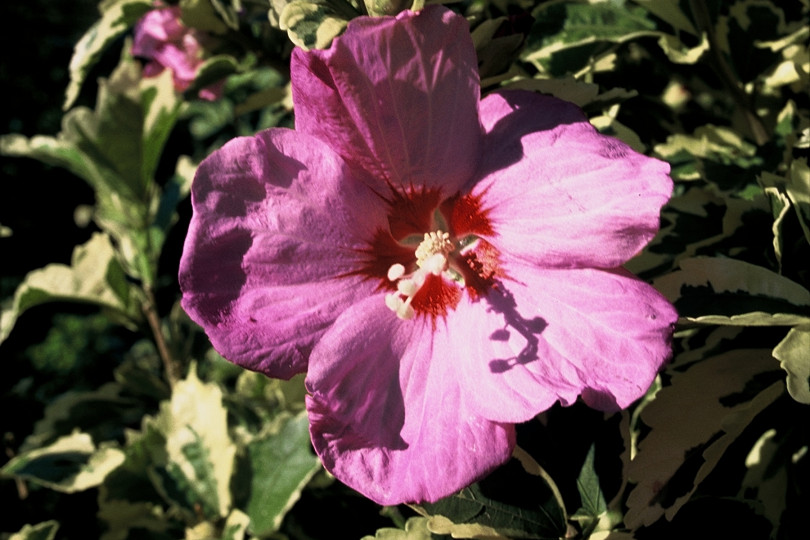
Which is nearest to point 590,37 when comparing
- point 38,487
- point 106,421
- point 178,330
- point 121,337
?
point 178,330

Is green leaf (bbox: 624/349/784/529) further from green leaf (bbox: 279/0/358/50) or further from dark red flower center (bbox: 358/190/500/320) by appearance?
green leaf (bbox: 279/0/358/50)

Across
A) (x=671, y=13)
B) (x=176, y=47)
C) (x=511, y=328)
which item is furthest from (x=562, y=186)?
(x=176, y=47)

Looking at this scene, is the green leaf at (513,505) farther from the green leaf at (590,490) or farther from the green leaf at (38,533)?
the green leaf at (38,533)

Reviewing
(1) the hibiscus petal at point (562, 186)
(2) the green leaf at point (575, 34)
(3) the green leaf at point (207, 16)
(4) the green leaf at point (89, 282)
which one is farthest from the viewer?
(4) the green leaf at point (89, 282)

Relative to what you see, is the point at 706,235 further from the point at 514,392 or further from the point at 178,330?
the point at 178,330

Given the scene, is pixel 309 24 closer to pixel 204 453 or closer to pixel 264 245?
pixel 264 245

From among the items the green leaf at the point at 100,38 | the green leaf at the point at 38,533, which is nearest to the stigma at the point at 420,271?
the green leaf at the point at 100,38
